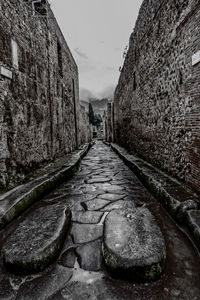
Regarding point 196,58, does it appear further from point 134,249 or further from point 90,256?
point 90,256

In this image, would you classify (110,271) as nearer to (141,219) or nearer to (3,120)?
(141,219)

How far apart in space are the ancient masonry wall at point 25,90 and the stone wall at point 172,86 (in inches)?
107

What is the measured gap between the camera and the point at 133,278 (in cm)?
127

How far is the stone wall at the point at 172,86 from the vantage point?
8.45ft

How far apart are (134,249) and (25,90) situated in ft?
11.3

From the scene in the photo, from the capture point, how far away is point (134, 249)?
1.41m

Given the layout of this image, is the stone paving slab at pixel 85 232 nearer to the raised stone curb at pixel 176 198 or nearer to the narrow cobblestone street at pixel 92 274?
the narrow cobblestone street at pixel 92 274

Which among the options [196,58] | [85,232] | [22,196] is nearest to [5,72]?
[22,196]

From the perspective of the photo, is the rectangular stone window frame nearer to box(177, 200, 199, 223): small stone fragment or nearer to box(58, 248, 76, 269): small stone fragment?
box(58, 248, 76, 269): small stone fragment

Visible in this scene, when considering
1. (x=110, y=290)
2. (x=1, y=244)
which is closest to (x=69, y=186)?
Result: (x=1, y=244)

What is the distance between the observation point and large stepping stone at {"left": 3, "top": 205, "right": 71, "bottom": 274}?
1.37m

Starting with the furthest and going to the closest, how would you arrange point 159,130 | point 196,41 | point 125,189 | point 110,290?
point 159,130 < point 125,189 < point 196,41 < point 110,290

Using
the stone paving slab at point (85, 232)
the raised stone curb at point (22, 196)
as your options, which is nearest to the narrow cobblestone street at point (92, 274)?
the stone paving slab at point (85, 232)

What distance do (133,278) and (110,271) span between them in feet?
0.56
